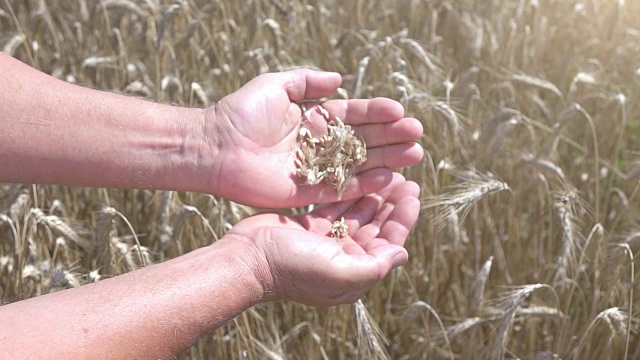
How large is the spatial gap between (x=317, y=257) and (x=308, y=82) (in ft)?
1.90

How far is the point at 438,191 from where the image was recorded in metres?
2.45

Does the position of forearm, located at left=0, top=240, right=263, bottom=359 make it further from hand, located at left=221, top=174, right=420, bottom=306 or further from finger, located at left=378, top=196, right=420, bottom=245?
finger, located at left=378, top=196, right=420, bottom=245

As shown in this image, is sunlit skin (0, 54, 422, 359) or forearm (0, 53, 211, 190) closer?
sunlit skin (0, 54, 422, 359)

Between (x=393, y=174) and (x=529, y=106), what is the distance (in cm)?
111

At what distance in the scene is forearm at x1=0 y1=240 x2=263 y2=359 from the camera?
1452 millimetres

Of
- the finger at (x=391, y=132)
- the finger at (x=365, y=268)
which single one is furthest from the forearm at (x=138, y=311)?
the finger at (x=391, y=132)

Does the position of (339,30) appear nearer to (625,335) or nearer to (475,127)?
(475,127)

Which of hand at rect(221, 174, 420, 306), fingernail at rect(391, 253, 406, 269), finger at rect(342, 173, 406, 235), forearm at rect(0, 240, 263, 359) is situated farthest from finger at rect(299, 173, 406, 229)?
forearm at rect(0, 240, 263, 359)

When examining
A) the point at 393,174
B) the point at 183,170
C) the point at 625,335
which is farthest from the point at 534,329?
the point at 183,170

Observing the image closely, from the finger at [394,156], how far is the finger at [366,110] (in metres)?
0.08

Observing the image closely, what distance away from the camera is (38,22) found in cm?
314

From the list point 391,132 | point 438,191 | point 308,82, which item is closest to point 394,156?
point 391,132

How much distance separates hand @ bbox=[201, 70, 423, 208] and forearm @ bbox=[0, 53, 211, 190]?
3.5 inches

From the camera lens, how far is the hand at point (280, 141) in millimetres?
2010
